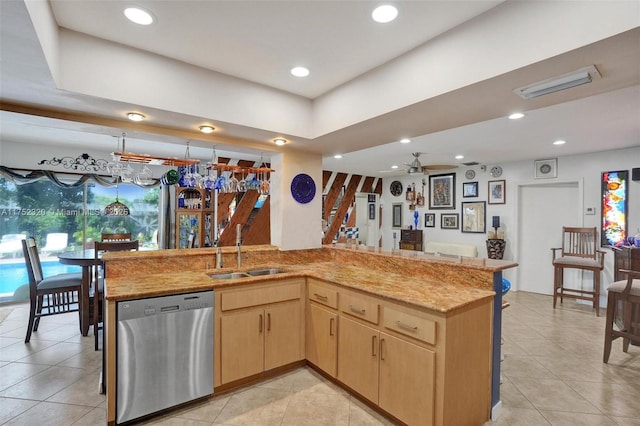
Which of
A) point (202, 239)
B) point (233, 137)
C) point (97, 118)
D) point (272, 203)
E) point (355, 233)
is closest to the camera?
point (97, 118)

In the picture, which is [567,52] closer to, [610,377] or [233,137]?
[233,137]

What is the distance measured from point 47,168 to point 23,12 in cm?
529

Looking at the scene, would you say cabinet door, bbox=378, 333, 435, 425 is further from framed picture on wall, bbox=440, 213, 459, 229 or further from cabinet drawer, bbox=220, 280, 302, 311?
framed picture on wall, bbox=440, 213, 459, 229

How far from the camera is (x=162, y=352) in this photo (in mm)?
2162

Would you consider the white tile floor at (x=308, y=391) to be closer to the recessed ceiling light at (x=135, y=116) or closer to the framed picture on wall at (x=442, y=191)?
the recessed ceiling light at (x=135, y=116)

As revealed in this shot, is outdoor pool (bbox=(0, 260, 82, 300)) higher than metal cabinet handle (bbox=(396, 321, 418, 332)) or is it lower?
lower

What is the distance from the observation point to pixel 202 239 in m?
6.20

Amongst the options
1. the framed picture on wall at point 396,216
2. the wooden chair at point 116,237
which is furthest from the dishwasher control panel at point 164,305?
the framed picture on wall at point 396,216

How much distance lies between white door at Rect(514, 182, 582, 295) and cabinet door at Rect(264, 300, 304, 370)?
5071mm

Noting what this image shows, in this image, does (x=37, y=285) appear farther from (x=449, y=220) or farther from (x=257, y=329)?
(x=449, y=220)

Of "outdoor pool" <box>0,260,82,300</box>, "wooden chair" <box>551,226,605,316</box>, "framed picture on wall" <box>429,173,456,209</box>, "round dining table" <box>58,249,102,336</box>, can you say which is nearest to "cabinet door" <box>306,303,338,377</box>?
"round dining table" <box>58,249,102,336</box>

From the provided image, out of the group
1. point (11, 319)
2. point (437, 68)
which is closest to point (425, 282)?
point (437, 68)

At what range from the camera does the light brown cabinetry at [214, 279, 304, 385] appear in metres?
2.42

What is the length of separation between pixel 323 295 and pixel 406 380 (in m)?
0.94
